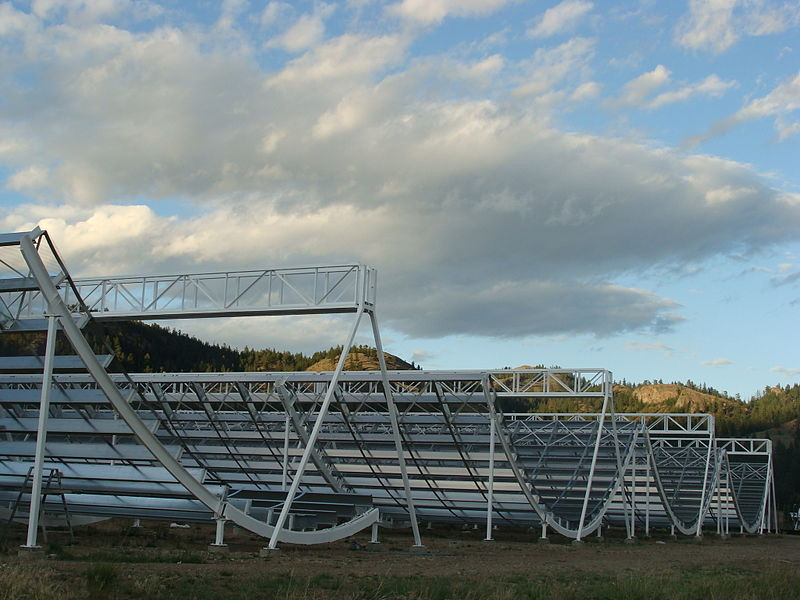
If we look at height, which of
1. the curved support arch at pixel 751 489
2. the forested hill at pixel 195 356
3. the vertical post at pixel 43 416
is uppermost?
the forested hill at pixel 195 356

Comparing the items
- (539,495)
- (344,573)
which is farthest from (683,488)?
(344,573)

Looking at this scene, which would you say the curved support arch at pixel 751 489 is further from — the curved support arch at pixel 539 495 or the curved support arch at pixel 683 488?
the curved support arch at pixel 539 495

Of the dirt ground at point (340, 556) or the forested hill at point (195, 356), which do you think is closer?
the dirt ground at point (340, 556)

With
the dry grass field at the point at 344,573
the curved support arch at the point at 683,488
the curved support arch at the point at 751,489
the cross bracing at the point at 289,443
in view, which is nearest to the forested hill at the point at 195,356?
the curved support arch at the point at 751,489

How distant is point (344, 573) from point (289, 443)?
950 inches

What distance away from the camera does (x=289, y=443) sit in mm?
45781

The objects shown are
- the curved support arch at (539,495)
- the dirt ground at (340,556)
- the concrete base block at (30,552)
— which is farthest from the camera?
the curved support arch at (539,495)

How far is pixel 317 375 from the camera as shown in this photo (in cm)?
3612

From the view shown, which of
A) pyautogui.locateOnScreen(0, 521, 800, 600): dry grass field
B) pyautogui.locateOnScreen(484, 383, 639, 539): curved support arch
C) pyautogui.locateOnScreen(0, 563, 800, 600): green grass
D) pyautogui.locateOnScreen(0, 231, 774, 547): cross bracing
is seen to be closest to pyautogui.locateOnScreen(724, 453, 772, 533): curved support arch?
pyautogui.locateOnScreen(0, 231, 774, 547): cross bracing

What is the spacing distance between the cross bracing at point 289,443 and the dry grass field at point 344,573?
1.43m

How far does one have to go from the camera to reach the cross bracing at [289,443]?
2266 cm

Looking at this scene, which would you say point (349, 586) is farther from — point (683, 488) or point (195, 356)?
point (195, 356)

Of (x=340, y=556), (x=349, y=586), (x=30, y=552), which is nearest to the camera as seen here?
(x=349, y=586)

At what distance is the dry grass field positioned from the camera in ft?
53.4
